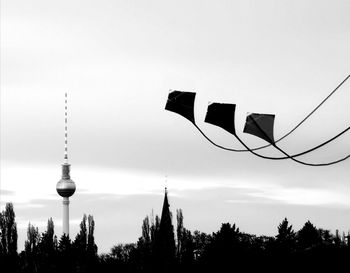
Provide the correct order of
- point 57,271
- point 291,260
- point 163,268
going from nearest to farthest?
point 291,260 < point 57,271 < point 163,268

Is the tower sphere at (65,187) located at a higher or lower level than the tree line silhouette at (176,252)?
higher

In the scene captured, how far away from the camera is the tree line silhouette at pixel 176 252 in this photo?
89.4 meters

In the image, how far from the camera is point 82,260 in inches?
4126

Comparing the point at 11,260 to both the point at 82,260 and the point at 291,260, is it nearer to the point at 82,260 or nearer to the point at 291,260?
the point at 82,260

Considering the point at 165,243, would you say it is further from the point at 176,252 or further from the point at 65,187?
the point at 65,187

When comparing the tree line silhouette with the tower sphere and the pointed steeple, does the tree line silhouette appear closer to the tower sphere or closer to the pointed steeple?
the pointed steeple

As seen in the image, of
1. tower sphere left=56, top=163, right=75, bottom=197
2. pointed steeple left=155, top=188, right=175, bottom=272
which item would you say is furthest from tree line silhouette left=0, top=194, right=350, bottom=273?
tower sphere left=56, top=163, right=75, bottom=197

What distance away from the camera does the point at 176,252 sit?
136 metres

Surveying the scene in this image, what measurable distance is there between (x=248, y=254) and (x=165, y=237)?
43161mm

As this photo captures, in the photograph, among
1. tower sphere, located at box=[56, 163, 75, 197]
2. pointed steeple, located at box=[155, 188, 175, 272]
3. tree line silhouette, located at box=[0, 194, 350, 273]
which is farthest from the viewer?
tower sphere, located at box=[56, 163, 75, 197]

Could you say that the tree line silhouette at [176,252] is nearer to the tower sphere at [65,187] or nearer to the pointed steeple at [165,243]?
the pointed steeple at [165,243]

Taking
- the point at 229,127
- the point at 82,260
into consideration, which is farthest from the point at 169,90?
the point at 82,260

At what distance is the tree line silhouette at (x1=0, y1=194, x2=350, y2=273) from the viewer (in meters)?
89.4

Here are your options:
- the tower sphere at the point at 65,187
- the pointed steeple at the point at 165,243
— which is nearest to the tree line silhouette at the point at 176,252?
the pointed steeple at the point at 165,243
